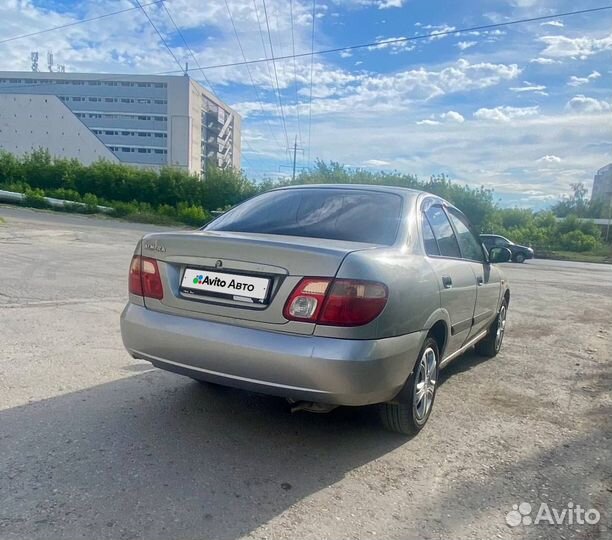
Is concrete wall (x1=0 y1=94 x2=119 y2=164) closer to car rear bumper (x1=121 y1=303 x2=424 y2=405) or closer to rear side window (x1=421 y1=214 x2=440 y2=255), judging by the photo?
rear side window (x1=421 y1=214 x2=440 y2=255)

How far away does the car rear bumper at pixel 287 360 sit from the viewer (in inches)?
101

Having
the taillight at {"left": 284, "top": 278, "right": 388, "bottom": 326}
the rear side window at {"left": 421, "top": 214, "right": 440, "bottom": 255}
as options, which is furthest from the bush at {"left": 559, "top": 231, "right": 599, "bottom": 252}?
the taillight at {"left": 284, "top": 278, "right": 388, "bottom": 326}

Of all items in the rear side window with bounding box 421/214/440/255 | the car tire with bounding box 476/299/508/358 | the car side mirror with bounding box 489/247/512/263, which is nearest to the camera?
the rear side window with bounding box 421/214/440/255

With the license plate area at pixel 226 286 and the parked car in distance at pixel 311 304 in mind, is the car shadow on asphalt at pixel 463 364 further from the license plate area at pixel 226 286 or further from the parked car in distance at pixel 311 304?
the license plate area at pixel 226 286

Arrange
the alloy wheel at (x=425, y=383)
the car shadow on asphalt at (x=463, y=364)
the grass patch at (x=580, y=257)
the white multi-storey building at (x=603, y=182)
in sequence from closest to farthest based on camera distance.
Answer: the alloy wheel at (x=425, y=383)
the car shadow on asphalt at (x=463, y=364)
the grass patch at (x=580, y=257)
the white multi-storey building at (x=603, y=182)

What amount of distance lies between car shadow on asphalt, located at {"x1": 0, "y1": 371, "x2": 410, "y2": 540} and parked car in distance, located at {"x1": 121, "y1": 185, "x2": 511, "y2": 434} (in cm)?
35

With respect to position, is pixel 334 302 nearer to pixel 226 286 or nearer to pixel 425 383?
pixel 226 286

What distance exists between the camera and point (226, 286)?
9.19 feet

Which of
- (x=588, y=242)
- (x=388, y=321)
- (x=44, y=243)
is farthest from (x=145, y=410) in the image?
(x=588, y=242)

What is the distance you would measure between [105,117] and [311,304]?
303 ft

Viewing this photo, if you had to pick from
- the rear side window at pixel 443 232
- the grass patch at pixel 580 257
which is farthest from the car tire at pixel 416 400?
the grass patch at pixel 580 257

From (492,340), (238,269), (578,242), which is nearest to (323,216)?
(238,269)

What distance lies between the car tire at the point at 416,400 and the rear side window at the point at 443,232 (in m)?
0.82

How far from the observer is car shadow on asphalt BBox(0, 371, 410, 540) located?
7.27 feet
